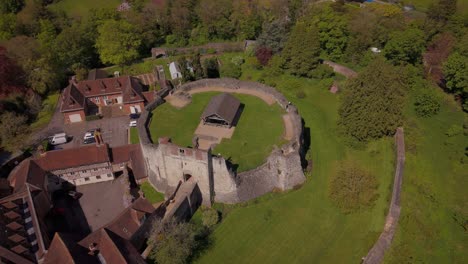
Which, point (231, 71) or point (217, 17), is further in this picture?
point (217, 17)

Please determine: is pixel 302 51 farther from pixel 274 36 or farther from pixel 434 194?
pixel 434 194

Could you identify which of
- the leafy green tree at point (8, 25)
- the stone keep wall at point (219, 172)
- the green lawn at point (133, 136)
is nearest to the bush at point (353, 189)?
the stone keep wall at point (219, 172)

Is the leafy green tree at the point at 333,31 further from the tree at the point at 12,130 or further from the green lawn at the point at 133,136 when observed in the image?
the tree at the point at 12,130

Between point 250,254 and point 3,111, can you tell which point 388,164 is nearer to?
point 250,254

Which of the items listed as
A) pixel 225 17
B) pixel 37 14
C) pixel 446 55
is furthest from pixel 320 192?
pixel 37 14

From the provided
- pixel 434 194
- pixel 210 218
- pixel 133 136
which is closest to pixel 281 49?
pixel 133 136
